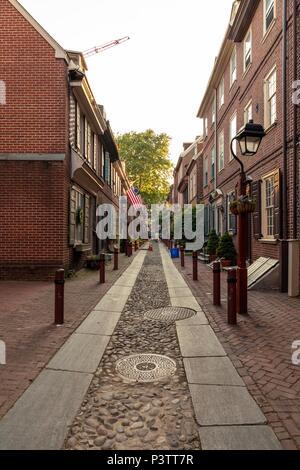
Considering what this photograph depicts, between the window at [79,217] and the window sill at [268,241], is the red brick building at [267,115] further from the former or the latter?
the window at [79,217]

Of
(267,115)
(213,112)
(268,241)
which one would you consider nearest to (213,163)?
(213,112)

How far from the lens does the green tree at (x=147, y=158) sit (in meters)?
50.9

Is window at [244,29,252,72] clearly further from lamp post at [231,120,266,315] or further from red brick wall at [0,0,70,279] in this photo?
lamp post at [231,120,266,315]

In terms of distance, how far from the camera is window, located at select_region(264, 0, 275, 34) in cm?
1121

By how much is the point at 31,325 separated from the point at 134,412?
10.5 ft

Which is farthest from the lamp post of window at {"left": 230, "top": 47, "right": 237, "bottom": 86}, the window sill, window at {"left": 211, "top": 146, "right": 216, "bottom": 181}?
window at {"left": 211, "top": 146, "right": 216, "bottom": 181}

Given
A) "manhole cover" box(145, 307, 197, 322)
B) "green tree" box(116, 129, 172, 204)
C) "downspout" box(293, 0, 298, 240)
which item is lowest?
"manhole cover" box(145, 307, 197, 322)

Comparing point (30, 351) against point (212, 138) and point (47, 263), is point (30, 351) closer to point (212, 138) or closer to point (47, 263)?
point (47, 263)

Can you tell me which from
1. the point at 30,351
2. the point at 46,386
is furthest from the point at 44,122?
the point at 46,386

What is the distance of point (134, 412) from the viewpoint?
3211 mm

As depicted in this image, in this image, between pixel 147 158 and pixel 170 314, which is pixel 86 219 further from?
pixel 147 158

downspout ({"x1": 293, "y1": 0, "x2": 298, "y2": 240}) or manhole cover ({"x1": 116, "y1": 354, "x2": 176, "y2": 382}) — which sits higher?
downspout ({"x1": 293, "y1": 0, "x2": 298, "y2": 240})
